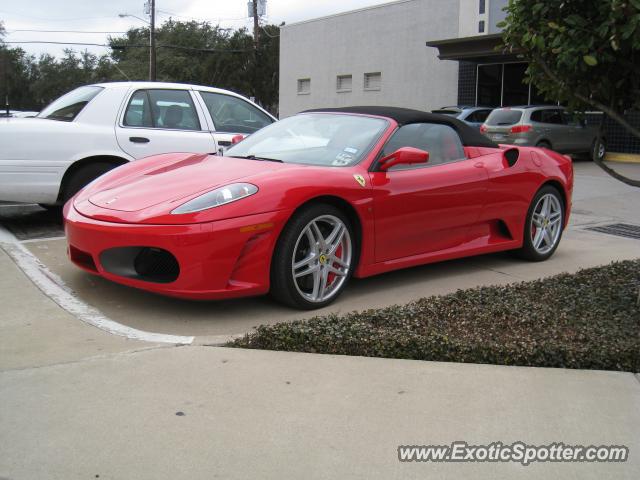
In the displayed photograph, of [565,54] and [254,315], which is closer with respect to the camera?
[565,54]

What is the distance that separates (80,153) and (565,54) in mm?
4561

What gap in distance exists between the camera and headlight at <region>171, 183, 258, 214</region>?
14.0 ft

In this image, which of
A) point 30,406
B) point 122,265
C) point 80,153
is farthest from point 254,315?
point 80,153

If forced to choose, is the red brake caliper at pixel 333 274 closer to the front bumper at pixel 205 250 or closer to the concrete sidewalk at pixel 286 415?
the front bumper at pixel 205 250

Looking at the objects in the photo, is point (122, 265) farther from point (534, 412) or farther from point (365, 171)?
point (534, 412)

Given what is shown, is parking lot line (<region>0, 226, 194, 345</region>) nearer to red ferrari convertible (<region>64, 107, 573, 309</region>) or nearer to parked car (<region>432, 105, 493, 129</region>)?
red ferrari convertible (<region>64, 107, 573, 309</region>)

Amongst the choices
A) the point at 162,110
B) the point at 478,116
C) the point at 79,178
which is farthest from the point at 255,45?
the point at 79,178

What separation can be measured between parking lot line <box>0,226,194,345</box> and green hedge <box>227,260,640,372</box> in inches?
19.0

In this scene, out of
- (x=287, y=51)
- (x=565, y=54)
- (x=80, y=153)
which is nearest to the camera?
(x=565, y=54)

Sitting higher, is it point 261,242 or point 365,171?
point 365,171

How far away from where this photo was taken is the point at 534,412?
3166 millimetres

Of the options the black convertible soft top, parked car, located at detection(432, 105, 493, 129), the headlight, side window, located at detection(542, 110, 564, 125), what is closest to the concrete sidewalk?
the headlight

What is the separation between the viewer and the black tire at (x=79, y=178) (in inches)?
267

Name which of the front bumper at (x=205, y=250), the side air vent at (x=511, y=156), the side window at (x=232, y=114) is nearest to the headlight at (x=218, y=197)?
the front bumper at (x=205, y=250)
